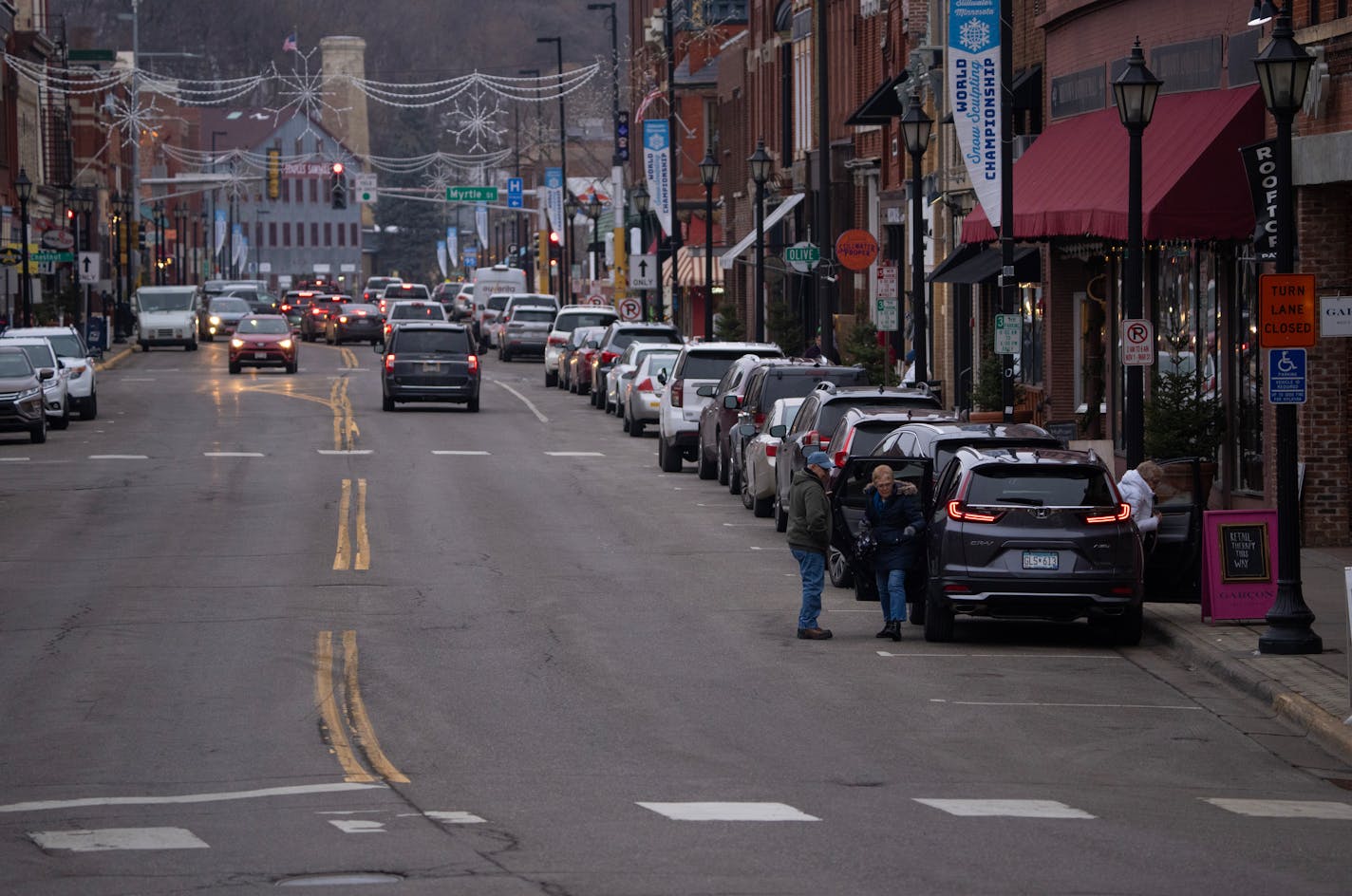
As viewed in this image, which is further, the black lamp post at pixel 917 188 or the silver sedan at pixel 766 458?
the black lamp post at pixel 917 188

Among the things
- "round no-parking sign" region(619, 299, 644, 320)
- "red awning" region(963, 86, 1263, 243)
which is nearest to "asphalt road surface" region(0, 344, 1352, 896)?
"red awning" region(963, 86, 1263, 243)

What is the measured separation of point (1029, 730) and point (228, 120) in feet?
590

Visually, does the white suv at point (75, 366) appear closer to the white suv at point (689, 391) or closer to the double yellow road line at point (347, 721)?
the white suv at point (689, 391)

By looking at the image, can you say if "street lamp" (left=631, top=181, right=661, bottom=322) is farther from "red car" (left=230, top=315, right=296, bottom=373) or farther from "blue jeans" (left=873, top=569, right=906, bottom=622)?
"blue jeans" (left=873, top=569, right=906, bottom=622)

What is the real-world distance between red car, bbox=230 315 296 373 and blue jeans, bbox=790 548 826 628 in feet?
150

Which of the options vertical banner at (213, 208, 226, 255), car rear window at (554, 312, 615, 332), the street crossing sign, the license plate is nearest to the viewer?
the license plate

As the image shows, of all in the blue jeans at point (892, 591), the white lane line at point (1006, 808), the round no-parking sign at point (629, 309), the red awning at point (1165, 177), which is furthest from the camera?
the round no-parking sign at point (629, 309)

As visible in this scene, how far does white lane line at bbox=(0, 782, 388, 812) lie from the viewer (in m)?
11.3

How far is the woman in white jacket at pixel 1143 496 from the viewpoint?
18703 mm

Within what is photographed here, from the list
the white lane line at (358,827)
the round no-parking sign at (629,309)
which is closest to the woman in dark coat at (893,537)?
the white lane line at (358,827)

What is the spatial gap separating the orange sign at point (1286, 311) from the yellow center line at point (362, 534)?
30.2ft

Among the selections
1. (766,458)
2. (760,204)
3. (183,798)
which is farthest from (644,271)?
(183,798)

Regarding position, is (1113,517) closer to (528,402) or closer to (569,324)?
(528,402)

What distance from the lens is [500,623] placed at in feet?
60.5
